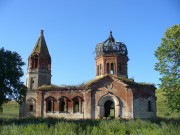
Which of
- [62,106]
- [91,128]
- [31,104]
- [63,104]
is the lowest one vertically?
[91,128]

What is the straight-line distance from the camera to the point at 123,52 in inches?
1210

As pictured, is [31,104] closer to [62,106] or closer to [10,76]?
[62,106]

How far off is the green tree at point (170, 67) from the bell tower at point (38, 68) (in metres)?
16.1

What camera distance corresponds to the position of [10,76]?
24.5 m

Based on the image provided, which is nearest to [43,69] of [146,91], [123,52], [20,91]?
[20,91]

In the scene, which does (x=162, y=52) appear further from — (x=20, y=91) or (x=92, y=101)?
(x=20, y=91)

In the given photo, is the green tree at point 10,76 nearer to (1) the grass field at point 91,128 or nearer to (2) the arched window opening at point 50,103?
(2) the arched window opening at point 50,103

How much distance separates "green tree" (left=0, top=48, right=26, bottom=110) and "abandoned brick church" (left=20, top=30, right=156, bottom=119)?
389 centimetres

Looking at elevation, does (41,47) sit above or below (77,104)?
above

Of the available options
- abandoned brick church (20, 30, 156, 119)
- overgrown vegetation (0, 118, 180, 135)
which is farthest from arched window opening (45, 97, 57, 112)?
overgrown vegetation (0, 118, 180, 135)

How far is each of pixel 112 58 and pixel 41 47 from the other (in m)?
9.96

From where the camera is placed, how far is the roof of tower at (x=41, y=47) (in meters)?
33.3

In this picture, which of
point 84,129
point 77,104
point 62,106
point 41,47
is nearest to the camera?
point 84,129

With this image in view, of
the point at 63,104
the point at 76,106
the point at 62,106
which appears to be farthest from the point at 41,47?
the point at 76,106
